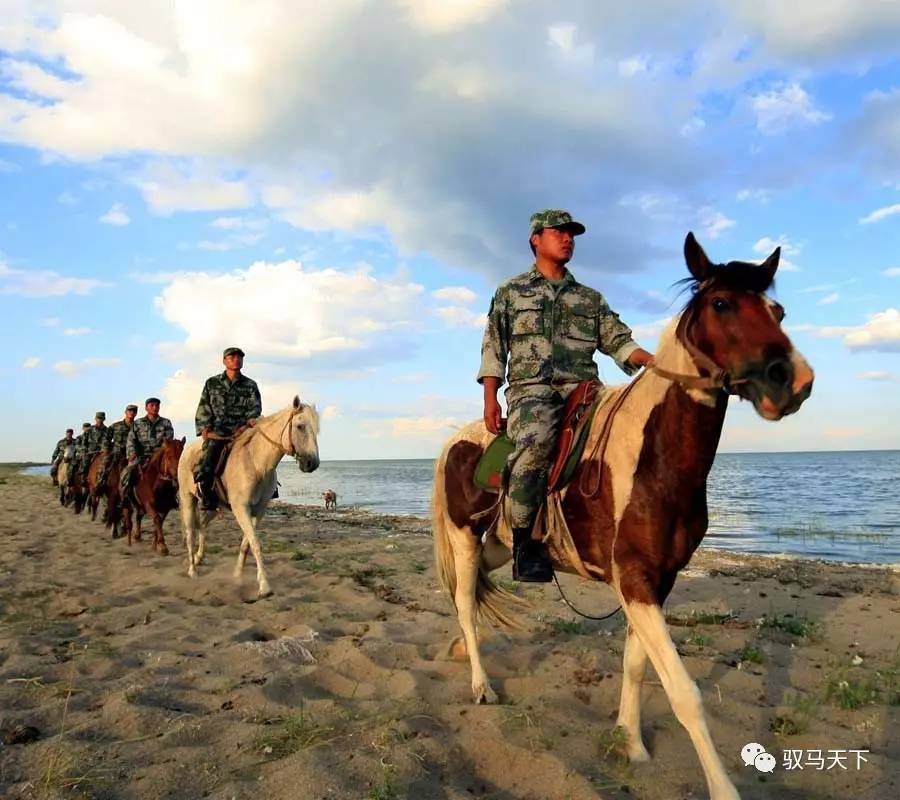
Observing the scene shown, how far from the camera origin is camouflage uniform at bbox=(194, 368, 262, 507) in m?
9.84

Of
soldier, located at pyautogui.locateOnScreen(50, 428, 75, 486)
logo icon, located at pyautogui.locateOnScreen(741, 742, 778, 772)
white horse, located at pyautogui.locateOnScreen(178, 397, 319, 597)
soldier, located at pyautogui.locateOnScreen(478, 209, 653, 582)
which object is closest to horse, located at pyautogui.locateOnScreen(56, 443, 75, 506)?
soldier, located at pyautogui.locateOnScreen(50, 428, 75, 486)

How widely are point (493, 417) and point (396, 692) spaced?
6.84ft

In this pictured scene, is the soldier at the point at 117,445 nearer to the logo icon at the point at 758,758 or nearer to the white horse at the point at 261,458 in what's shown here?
the white horse at the point at 261,458

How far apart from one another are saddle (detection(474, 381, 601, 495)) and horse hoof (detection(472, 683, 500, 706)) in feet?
4.64

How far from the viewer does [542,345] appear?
4367mm

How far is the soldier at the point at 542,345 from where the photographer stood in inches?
163

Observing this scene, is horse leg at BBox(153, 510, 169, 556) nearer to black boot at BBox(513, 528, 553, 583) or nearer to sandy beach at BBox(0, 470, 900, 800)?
sandy beach at BBox(0, 470, 900, 800)

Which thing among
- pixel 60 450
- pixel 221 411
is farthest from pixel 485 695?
pixel 60 450

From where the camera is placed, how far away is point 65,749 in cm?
327

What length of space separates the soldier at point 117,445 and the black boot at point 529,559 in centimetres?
1432

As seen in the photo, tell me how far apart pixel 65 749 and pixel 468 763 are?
6.97 feet

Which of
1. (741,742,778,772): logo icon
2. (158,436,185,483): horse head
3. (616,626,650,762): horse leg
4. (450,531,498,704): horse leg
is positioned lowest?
(741,742,778,772): logo icon

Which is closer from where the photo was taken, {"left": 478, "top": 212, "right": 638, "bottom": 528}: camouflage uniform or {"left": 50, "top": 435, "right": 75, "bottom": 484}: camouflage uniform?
{"left": 478, "top": 212, "right": 638, "bottom": 528}: camouflage uniform

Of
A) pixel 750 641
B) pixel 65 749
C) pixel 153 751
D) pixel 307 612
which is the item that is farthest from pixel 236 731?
pixel 750 641
